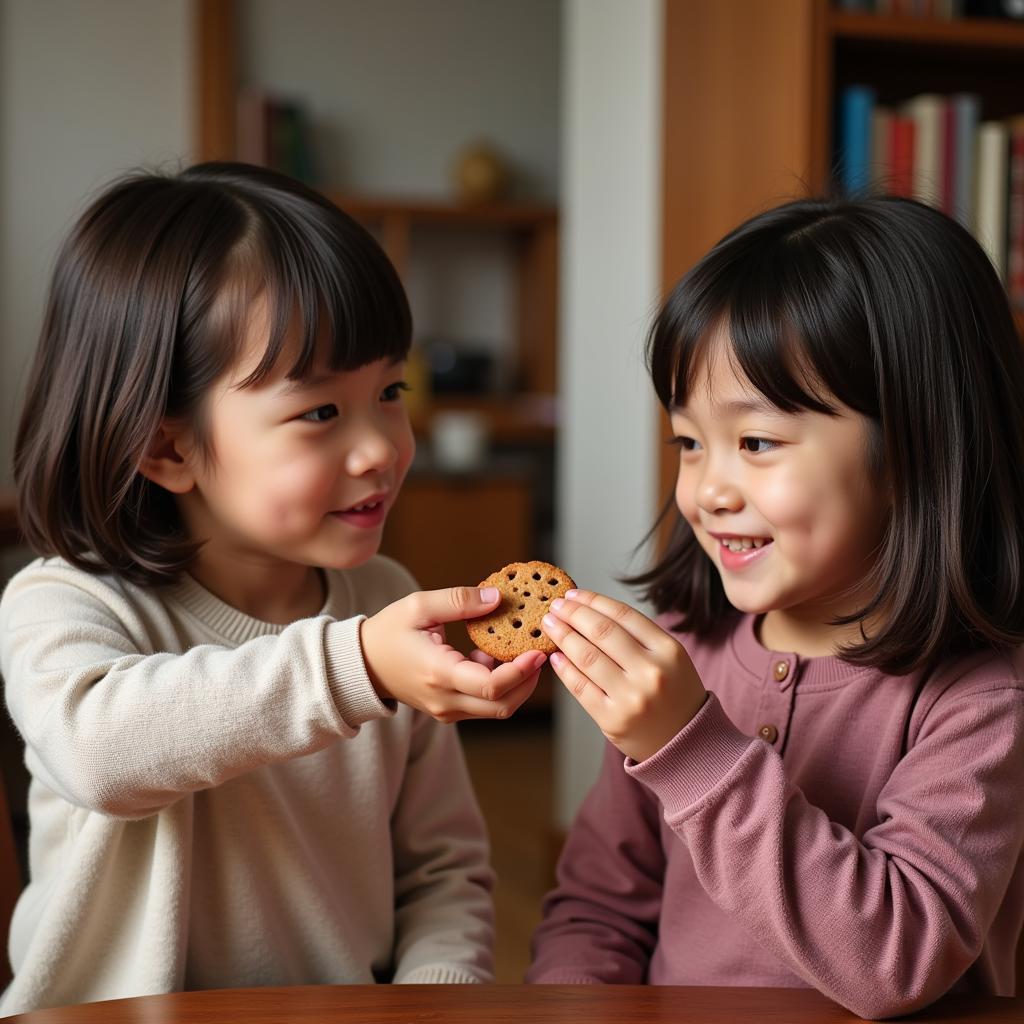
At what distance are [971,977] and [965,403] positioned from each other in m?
0.46

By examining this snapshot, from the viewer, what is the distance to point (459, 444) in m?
4.27

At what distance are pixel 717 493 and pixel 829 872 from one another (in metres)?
0.30

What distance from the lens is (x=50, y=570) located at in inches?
42.7

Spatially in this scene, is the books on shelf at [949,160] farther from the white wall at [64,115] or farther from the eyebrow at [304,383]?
the white wall at [64,115]

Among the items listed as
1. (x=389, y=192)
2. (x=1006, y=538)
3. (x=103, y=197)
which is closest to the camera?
(x=1006, y=538)

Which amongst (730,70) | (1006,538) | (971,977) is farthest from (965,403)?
(730,70)

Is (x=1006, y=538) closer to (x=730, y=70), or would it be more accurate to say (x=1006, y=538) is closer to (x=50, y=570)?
(x=50, y=570)

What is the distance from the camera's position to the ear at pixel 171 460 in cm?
110

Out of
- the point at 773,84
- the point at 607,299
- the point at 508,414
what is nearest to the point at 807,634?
the point at 773,84

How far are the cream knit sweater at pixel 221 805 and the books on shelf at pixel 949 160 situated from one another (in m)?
1.27

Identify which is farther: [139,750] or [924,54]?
[924,54]

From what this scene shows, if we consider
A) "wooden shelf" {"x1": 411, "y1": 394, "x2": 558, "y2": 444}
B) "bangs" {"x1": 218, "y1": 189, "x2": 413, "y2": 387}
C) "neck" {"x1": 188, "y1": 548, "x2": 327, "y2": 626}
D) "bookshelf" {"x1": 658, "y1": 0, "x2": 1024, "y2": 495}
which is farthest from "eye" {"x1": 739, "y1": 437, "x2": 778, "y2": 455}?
"wooden shelf" {"x1": 411, "y1": 394, "x2": 558, "y2": 444}

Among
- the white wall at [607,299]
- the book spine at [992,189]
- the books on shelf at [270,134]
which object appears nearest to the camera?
the book spine at [992,189]

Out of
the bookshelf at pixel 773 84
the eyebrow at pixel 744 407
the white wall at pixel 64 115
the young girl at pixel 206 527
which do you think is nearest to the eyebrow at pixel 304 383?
the young girl at pixel 206 527
